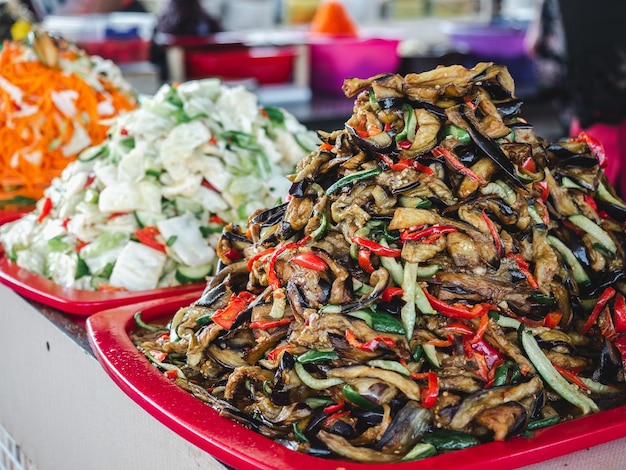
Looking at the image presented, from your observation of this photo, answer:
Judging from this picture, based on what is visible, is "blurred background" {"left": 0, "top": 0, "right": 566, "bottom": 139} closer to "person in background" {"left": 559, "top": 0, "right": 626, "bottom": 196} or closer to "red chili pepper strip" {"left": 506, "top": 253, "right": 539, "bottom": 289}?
"person in background" {"left": 559, "top": 0, "right": 626, "bottom": 196}

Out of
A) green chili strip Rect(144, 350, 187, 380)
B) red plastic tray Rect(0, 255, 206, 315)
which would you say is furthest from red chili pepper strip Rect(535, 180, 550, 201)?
red plastic tray Rect(0, 255, 206, 315)

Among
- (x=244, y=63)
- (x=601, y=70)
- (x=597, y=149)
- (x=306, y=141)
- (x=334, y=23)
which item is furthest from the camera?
(x=334, y=23)

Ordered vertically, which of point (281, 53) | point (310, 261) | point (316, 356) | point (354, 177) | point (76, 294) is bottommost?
point (76, 294)

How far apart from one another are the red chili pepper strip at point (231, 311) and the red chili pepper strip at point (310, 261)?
0.17 m

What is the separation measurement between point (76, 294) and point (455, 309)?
1.05 metres

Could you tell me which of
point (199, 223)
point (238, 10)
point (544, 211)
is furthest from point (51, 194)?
point (238, 10)

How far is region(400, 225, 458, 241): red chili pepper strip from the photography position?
1.22 metres

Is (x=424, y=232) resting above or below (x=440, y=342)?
above

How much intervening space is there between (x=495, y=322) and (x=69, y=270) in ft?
3.91

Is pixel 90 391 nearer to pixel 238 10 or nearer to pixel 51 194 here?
pixel 51 194

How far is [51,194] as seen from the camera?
2311 mm

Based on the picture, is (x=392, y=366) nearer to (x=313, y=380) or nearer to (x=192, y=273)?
(x=313, y=380)

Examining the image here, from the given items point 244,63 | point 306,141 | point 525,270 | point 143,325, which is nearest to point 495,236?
point 525,270

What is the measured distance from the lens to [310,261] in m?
1.26
